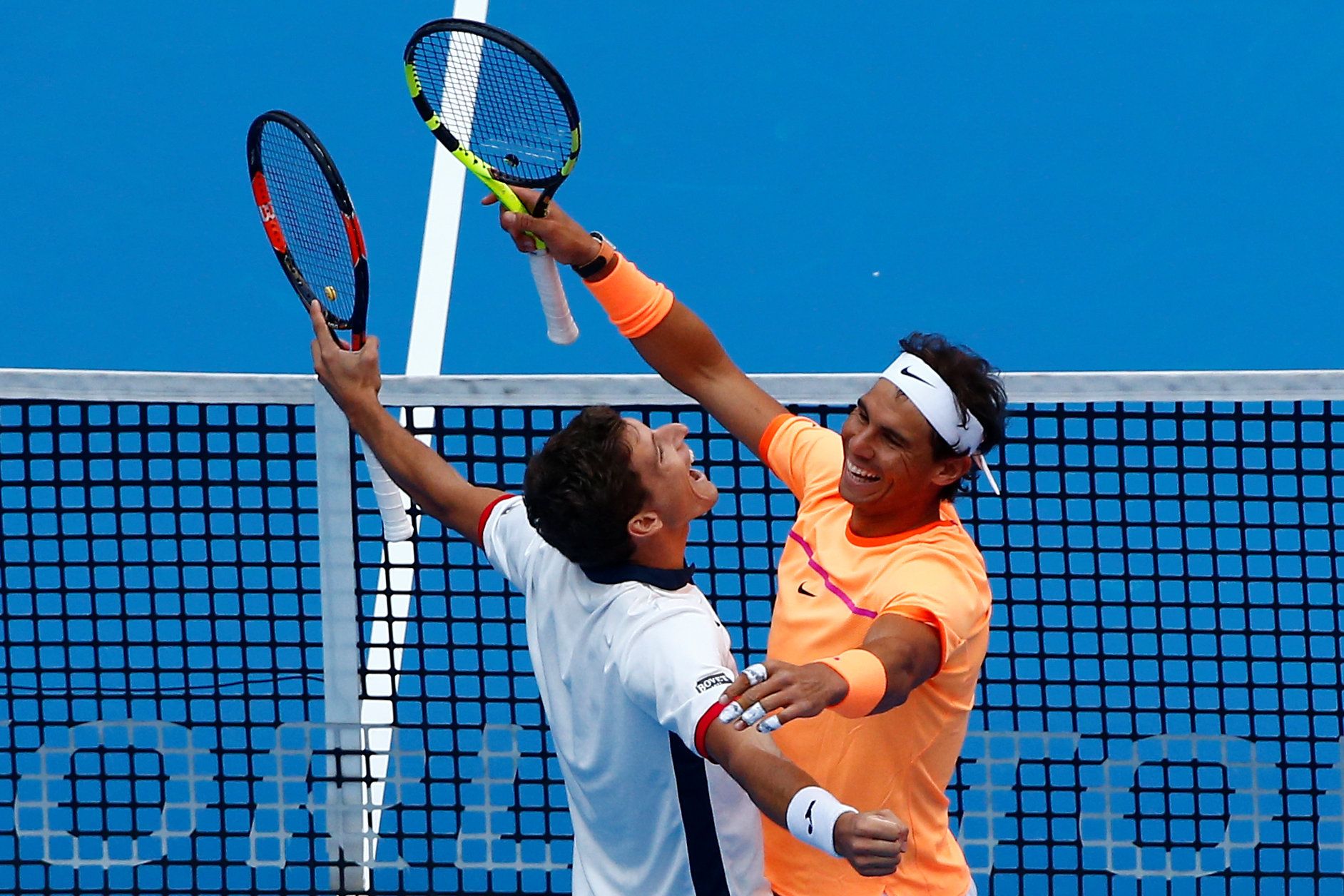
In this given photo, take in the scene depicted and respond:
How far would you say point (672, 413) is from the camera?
158 inches

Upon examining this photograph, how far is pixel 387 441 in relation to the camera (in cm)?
337

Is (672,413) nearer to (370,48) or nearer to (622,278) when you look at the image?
(622,278)

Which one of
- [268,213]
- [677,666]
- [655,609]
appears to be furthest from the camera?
[268,213]

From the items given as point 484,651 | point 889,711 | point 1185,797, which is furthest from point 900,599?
point 1185,797

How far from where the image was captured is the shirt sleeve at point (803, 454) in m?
3.29

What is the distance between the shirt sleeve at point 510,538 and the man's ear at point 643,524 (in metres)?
0.27

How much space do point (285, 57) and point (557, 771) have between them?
14.7 feet

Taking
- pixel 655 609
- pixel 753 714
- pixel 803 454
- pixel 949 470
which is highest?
pixel 803 454

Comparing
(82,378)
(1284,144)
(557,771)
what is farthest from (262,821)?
(1284,144)

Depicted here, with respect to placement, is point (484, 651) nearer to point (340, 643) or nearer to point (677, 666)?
point (340, 643)

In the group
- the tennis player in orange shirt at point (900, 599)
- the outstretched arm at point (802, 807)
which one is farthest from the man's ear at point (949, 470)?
the outstretched arm at point (802, 807)

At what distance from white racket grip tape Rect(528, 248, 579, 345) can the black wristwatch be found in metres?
0.06

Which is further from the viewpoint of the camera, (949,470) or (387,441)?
(387,441)

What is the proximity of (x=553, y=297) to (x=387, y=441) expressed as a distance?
1.47 feet
